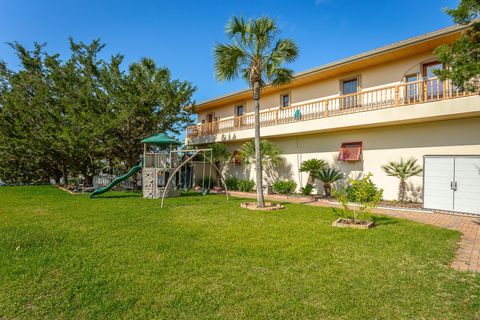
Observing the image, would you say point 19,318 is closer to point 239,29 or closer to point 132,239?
point 132,239

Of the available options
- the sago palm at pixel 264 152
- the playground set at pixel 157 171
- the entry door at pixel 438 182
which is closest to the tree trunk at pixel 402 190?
the entry door at pixel 438 182

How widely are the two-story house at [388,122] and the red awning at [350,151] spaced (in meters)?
0.05

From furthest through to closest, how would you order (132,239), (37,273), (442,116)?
(442,116) < (132,239) < (37,273)

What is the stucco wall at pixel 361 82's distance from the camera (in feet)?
44.1

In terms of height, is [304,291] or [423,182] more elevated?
[423,182]

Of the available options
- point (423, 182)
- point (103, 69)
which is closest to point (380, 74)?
A: point (423, 182)

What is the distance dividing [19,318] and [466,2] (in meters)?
10.5

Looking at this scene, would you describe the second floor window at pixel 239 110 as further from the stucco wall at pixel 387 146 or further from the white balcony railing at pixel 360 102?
the stucco wall at pixel 387 146

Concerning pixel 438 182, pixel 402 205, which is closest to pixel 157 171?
pixel 402 205

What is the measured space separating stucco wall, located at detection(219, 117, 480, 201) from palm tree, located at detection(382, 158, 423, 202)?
0.37 metres

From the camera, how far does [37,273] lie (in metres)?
4.65

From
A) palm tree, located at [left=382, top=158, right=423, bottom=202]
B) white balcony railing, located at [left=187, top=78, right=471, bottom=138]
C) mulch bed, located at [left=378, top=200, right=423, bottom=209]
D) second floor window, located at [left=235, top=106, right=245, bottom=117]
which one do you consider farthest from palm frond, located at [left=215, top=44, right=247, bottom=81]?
second floor window, located at [left=235, top=106, right=245, bottom=117]

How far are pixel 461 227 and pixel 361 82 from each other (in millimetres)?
9265

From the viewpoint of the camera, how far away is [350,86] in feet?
52.4
